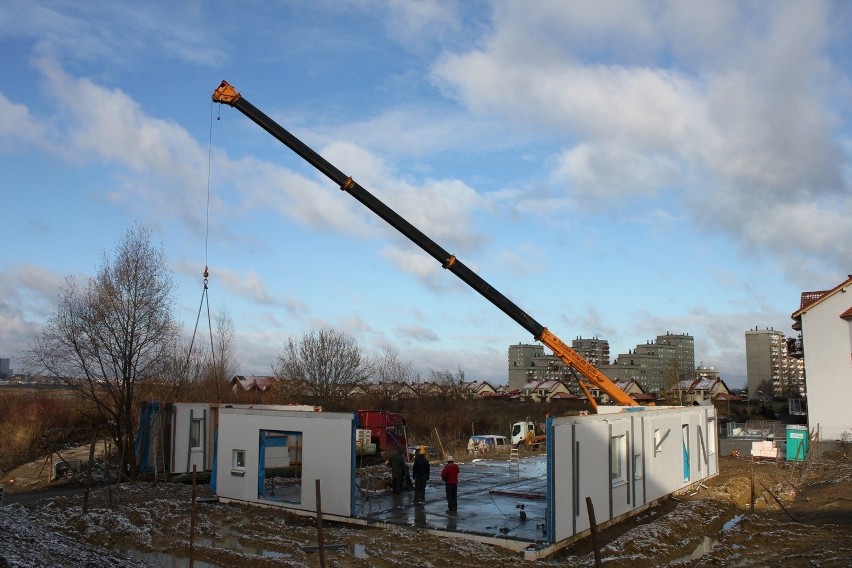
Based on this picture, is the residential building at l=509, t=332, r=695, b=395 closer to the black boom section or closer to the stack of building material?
the stack of building material

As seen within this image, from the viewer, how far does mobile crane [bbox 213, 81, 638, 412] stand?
20.8 m

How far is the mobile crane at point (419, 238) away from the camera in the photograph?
817 inches

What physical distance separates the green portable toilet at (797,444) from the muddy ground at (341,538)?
435 inches

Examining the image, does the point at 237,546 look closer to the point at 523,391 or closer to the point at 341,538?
the point at 341,538

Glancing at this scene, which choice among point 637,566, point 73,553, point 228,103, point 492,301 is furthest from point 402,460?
point 228,103

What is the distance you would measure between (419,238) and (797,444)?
2110 centimetres

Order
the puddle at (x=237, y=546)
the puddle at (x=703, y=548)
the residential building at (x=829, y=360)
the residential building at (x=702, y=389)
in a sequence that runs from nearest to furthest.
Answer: the puddle at (x=237, y=546)
the puddle at (x=703, y=548)
the residential building at (x=829, y=360)
the residential building at (x=702, y=389)

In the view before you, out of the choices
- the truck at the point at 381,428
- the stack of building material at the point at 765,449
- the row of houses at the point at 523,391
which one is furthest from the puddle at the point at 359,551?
the row of houses at the point at 523,391

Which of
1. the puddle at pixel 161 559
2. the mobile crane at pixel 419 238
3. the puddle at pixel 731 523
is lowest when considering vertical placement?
the puddle at pixel 731 523

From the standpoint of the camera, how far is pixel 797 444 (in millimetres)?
31250

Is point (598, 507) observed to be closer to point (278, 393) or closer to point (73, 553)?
point (73, 553)

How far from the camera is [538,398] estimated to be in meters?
103

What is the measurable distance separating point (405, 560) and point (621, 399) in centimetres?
1320

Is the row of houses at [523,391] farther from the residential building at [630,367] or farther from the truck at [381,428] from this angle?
the residential building at [630,367]
